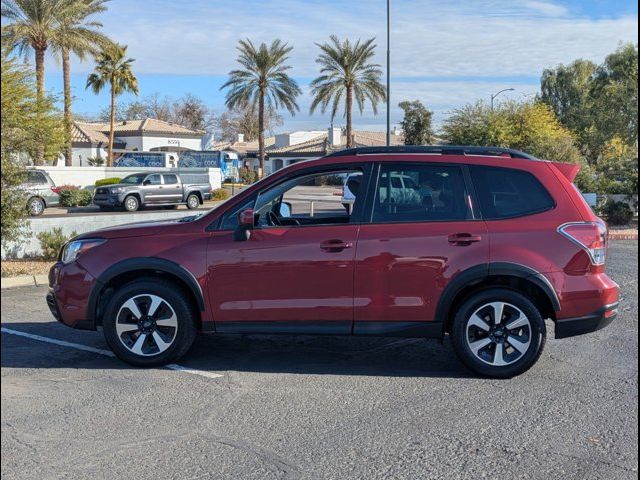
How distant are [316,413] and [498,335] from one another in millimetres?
1798

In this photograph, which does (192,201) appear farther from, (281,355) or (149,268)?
(149,268)

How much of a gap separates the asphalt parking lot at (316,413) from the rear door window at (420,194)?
140 cm

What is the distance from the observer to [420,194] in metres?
5.95

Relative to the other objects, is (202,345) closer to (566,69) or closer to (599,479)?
(599,479)

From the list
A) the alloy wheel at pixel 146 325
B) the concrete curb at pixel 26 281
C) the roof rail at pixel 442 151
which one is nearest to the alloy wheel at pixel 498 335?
the roof rail at pixel 442 151

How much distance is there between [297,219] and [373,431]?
2583 millimetres

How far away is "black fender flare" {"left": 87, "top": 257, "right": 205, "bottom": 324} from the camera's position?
589 centimetres

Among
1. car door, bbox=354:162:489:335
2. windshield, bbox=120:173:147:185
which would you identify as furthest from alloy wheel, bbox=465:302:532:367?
windshield, bbox=120:173:147:185

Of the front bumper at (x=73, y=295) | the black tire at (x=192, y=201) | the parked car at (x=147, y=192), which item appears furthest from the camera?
the black tire at (x=192, y=201)

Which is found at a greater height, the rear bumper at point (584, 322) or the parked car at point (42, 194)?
the parked car at point (42, 194)

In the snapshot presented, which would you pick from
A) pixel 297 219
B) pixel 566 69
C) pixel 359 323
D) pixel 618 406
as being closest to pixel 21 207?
pixel 297 219

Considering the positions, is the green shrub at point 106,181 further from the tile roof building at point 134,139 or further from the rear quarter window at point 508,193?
the rear quarter window at point 508,193

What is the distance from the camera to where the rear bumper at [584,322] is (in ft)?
18.7

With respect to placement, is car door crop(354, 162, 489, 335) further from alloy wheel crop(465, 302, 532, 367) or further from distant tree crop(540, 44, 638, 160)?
distant tree crop(540, 44, 638, 160)
